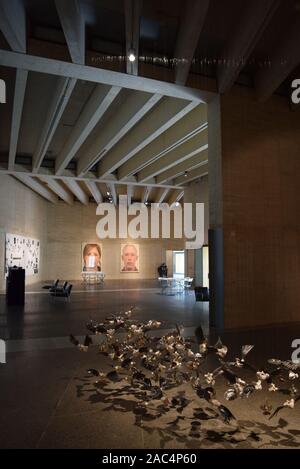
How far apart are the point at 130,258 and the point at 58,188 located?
8.50 m

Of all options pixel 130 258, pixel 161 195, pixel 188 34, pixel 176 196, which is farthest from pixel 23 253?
pixel 188 34

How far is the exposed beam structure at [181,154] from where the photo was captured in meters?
11.3

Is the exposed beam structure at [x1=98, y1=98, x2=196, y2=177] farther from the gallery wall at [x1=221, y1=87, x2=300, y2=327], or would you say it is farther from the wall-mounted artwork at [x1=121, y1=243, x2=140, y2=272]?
the wall-mounted artwork at [x1=121, y1=243, x2=140, y2=272]

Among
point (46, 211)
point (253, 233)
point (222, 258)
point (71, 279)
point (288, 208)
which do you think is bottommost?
point (71, 279)

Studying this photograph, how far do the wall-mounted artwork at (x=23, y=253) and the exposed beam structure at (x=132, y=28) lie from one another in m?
10.7

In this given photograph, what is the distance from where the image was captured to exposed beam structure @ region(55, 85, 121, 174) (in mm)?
7892

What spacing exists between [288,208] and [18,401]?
282 inches

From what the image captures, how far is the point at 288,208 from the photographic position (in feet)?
27.3

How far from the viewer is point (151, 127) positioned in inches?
392

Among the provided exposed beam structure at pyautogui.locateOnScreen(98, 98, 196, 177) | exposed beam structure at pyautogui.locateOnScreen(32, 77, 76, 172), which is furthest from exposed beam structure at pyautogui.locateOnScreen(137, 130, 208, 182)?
exposed beam structure at pyautogui.locateOnScreen(32, 77, 76, 172)

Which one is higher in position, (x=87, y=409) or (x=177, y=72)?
(x=177, y=72)

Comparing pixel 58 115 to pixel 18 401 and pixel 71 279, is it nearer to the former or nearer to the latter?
pixel 18 401

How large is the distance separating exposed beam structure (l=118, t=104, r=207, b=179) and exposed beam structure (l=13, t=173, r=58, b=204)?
16.9 ft

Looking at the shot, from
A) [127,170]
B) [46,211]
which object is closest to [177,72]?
[127,170]
